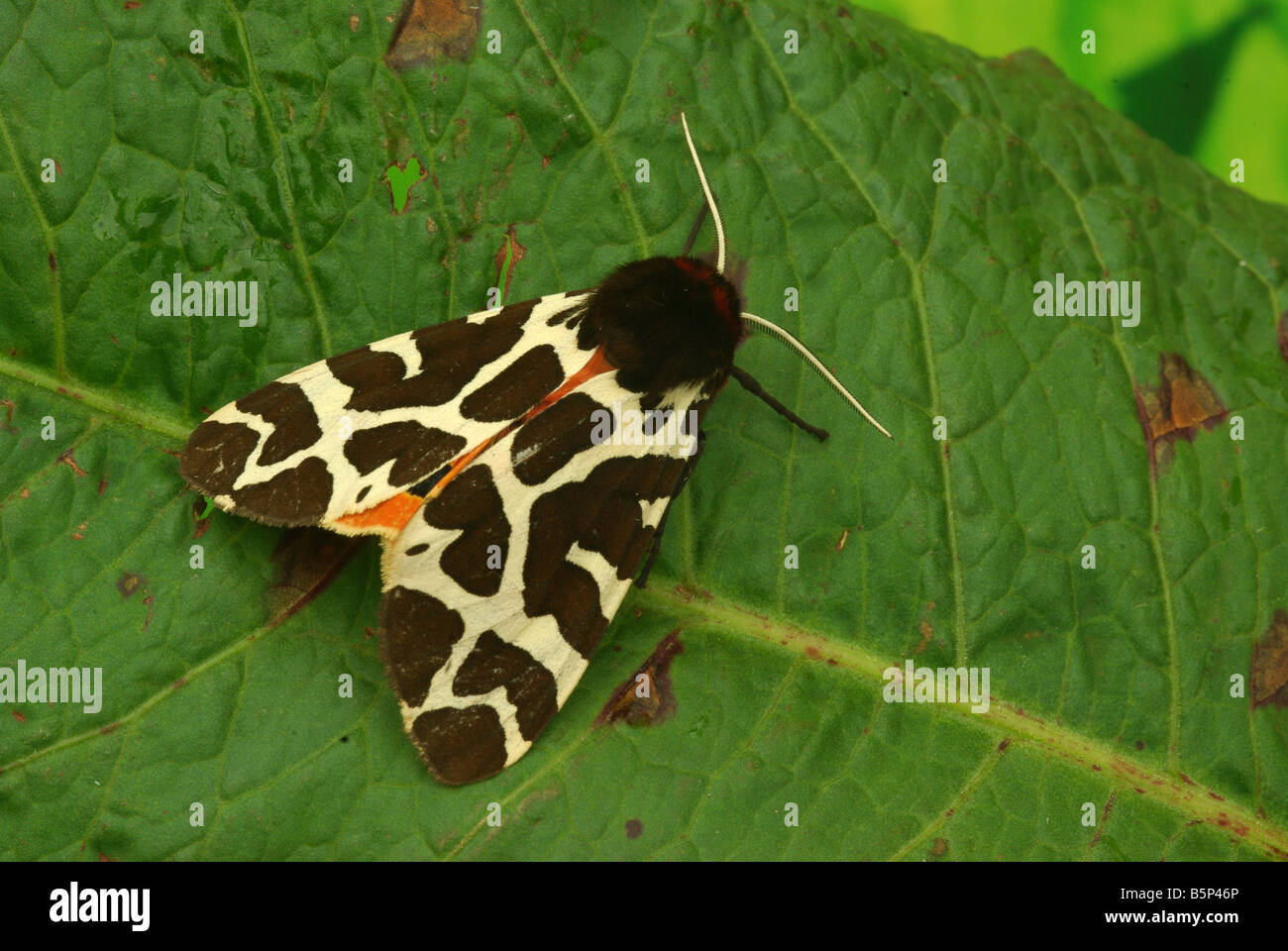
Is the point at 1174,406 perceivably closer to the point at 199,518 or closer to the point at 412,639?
the point at 412,639

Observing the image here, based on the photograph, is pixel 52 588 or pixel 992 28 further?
pixel 992 28

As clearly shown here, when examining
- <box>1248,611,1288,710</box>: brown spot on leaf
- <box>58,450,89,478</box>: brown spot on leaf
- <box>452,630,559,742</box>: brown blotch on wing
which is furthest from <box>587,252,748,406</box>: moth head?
<box>1248,611,1288,710</box>: brown spot on leaf

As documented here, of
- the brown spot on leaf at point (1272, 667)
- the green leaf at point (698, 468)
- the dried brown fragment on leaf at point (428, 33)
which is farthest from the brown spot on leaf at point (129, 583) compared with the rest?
the brown spot on leaf at point (1272, 667)

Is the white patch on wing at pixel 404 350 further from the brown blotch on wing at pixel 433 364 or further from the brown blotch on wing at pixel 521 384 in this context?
the brown blotch on wing at pixel 521 384

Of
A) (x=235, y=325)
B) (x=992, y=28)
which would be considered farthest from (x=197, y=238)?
(x=992, y=28)

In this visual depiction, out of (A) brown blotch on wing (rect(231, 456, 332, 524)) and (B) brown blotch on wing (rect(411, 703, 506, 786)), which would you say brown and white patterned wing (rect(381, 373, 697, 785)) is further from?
(A) brown blotch on wing (rect(231, 456, 332, 524))

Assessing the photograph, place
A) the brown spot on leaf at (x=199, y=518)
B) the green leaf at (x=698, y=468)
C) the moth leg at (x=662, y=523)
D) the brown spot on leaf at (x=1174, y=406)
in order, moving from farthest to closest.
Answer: the brown spot on leaf at (x=1174, y=406), the moth leg at (x=662, y=523), the brown spot on leaf at (x=199, y=518), the green leaf at (x=698, y=468)
